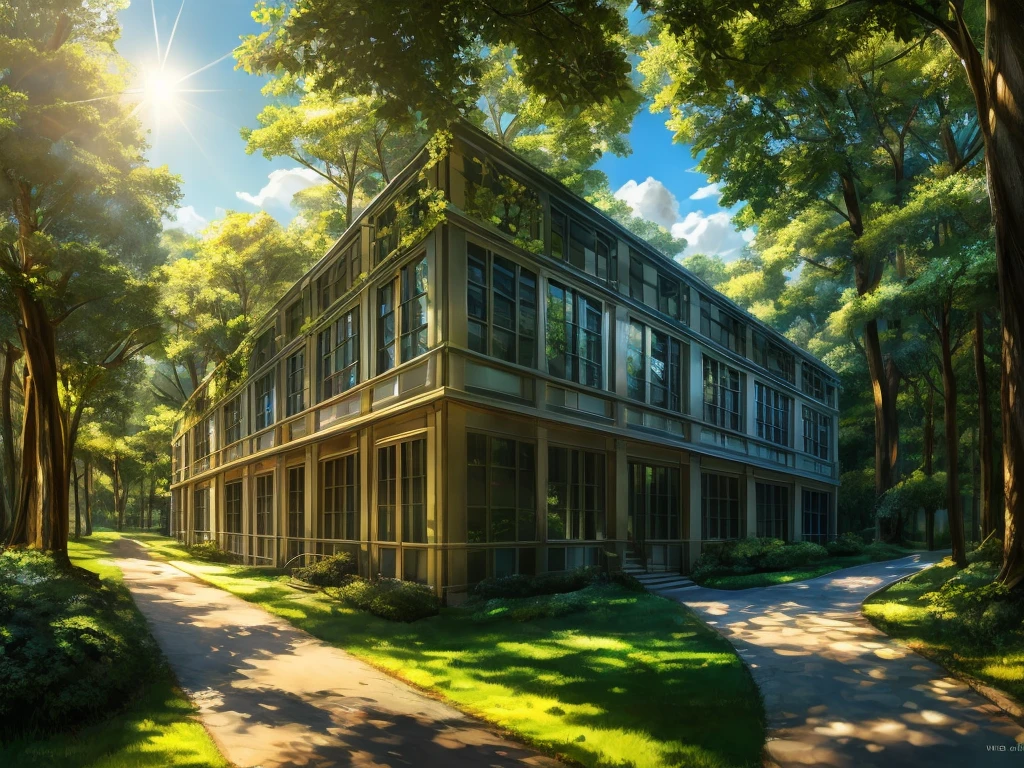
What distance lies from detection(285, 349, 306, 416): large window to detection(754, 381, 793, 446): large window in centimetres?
1660

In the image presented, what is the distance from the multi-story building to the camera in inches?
621

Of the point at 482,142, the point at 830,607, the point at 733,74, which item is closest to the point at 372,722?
the point at 733,74

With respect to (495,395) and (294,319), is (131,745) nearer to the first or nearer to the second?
(495,395)

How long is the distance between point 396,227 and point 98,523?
91842 millimetres

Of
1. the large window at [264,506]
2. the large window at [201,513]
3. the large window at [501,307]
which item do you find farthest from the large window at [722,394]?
the large window at [201,513]

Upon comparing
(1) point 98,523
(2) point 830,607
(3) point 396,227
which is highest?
(3) point 396,227

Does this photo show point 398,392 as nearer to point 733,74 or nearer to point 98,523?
point 733,74

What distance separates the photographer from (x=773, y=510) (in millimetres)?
30859

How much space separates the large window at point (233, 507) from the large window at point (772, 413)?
69.5ft

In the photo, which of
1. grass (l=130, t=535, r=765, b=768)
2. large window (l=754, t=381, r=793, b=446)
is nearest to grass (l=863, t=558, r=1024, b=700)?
grass (l=130, t=535, r=765, b=768)

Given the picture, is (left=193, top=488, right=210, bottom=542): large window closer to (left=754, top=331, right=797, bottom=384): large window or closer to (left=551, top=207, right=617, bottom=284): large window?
(left=551, top=207, right=617, bottom=284): large window

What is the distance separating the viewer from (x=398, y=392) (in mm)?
17266

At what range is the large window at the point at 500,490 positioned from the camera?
1598 centimetres

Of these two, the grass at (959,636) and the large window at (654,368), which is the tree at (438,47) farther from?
the large window at (654,368)
